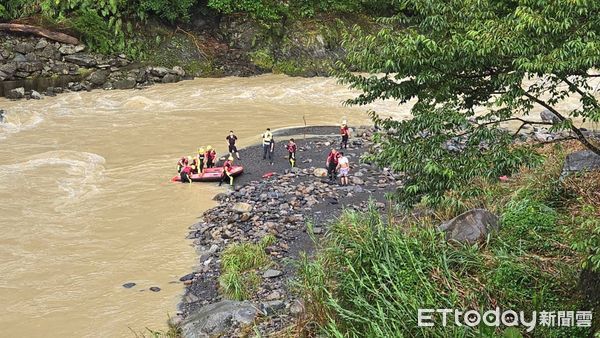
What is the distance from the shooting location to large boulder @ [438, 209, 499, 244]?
345 inches

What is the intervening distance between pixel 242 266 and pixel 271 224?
95.6 inches

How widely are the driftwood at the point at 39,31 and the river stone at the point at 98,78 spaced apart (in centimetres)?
334

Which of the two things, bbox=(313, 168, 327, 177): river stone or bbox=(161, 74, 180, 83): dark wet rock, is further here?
bbox=(161, 74, 180, 83): dark wet rock

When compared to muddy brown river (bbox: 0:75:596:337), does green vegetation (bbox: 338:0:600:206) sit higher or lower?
higher

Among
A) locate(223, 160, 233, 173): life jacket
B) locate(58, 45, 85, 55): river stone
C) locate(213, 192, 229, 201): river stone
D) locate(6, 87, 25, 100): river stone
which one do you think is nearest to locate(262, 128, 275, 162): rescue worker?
locate(223, 160, 233, 173): life jacket

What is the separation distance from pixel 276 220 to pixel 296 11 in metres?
28.6

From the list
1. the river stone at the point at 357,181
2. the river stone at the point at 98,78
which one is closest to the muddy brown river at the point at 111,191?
the river stone at the point at 98,78

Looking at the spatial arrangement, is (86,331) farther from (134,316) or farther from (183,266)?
(183,266)

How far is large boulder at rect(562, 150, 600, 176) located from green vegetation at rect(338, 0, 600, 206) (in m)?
3.01

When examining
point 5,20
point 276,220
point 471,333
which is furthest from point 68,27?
point 471,333

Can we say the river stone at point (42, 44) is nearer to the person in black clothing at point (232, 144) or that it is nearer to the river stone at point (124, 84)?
the river stone at point (124, 84)

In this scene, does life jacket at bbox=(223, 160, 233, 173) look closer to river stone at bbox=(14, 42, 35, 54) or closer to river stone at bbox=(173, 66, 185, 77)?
river stone at bbox=(173, 66, 185, 77)

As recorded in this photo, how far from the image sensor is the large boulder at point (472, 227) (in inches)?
345

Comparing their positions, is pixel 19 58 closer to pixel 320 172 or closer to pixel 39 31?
pixel 39 31
